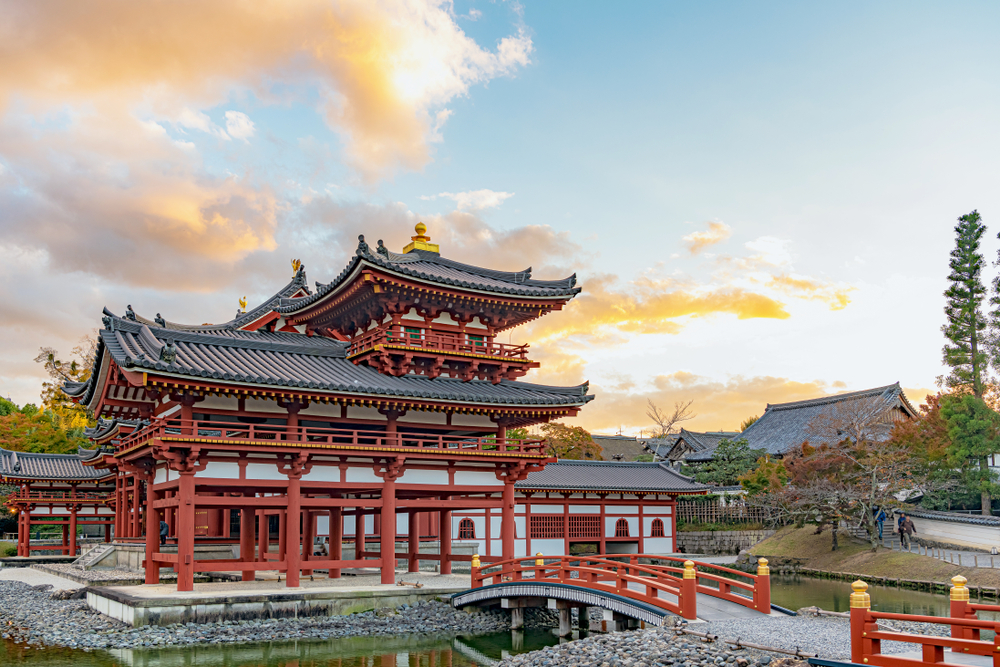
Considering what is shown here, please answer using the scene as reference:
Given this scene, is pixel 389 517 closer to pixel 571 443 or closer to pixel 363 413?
pixel 363 413

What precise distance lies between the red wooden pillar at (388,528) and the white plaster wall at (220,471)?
14.6 feet

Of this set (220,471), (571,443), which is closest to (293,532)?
(220,471)

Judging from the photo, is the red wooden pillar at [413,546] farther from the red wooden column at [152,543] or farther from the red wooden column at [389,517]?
the red wooden column at [152,543]

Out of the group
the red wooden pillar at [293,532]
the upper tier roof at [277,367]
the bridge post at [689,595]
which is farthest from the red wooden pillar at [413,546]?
the bridge post at [689,595]

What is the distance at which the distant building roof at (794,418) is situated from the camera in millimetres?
54844

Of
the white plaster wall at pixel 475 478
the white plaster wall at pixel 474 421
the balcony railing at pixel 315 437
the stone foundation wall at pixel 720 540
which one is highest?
the white plaster wall at pixel 474 421

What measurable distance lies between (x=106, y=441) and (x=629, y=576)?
82.6 ft

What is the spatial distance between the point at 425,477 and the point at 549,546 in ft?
56.0

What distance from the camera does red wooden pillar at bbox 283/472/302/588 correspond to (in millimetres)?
23312

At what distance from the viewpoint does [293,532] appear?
2336 cm

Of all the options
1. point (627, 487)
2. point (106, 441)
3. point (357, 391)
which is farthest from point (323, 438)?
point (627, 487)

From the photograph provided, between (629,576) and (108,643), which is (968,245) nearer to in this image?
(629,576)

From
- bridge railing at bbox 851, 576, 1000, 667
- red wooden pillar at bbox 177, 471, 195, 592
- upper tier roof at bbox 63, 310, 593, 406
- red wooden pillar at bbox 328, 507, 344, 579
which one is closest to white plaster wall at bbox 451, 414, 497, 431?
upper tier roof at bbox 63, 310, 593, 406

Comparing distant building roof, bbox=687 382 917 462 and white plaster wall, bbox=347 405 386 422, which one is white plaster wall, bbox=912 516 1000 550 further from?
white plaster wall, bbox=347 405 386 422
